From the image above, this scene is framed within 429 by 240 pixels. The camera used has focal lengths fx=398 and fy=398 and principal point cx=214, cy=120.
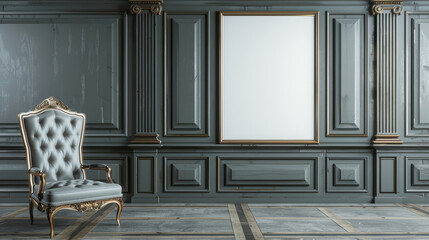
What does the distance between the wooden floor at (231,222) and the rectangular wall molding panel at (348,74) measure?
83 cm

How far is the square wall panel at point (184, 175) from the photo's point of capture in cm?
413

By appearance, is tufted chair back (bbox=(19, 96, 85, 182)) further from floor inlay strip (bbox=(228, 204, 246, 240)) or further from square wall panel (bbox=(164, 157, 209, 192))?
floor inlay strip (bbox=(228, 204, 246, 240))

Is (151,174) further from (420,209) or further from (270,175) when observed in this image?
(420,209)

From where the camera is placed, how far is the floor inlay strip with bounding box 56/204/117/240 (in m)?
2.88

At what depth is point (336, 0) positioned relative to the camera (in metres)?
4.14

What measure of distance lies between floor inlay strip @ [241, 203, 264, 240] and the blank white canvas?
0.73 meters

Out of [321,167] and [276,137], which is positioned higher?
[276,137]

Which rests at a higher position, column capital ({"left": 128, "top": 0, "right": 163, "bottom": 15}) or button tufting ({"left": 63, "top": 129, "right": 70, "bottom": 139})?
column capital ({"left": 128, "top": 0, "right": 163, "bottom": 15})

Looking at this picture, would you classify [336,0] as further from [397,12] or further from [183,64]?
[183,64]

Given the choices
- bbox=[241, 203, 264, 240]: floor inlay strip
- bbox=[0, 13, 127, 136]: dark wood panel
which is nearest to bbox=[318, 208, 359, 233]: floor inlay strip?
bbox=[241, 203, 264, 240]: floor inlay strip

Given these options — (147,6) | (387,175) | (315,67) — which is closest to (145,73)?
(147,6)

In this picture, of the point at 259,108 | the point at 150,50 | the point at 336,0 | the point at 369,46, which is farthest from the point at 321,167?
the point at 150,50

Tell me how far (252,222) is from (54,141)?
6.05ft

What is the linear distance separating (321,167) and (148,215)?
6.02 feet
